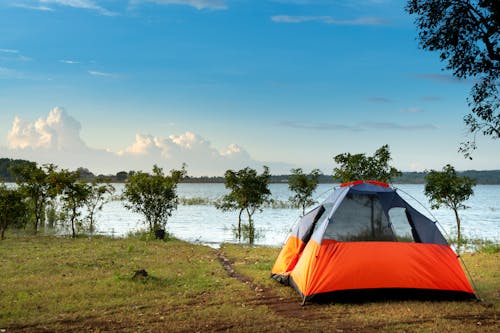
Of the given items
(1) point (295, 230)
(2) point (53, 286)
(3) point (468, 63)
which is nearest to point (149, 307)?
(2) point (53, 286)

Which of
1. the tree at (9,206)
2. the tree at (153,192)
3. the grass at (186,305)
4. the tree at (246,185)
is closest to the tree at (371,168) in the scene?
the tree at (246,185)

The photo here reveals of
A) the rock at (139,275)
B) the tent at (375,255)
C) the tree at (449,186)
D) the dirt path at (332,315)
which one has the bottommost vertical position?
the dirt path at (332,315)

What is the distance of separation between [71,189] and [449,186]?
76.3 feet

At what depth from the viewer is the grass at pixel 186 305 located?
8.74 meters

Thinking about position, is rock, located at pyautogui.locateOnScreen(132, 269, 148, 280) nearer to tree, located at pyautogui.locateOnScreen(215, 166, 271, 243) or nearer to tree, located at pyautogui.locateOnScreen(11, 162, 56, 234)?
tree, located at pyautogui.locateOnScreen(11, 162, 56, 234)

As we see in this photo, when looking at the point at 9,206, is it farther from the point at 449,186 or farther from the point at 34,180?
the point at 449,186

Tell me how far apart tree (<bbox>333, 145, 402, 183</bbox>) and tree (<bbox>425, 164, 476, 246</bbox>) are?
438cm

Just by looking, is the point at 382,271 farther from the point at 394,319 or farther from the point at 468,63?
the point at 468,63

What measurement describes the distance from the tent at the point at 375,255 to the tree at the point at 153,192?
16442mm

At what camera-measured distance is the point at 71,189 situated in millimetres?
26656

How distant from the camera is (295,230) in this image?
1327cm

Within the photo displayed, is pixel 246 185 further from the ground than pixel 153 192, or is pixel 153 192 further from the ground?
pixel 246 185

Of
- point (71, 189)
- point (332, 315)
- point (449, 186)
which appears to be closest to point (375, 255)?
point (332, 315)

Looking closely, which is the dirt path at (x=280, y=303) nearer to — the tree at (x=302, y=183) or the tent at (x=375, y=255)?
the tent at (x=375, y=255)
